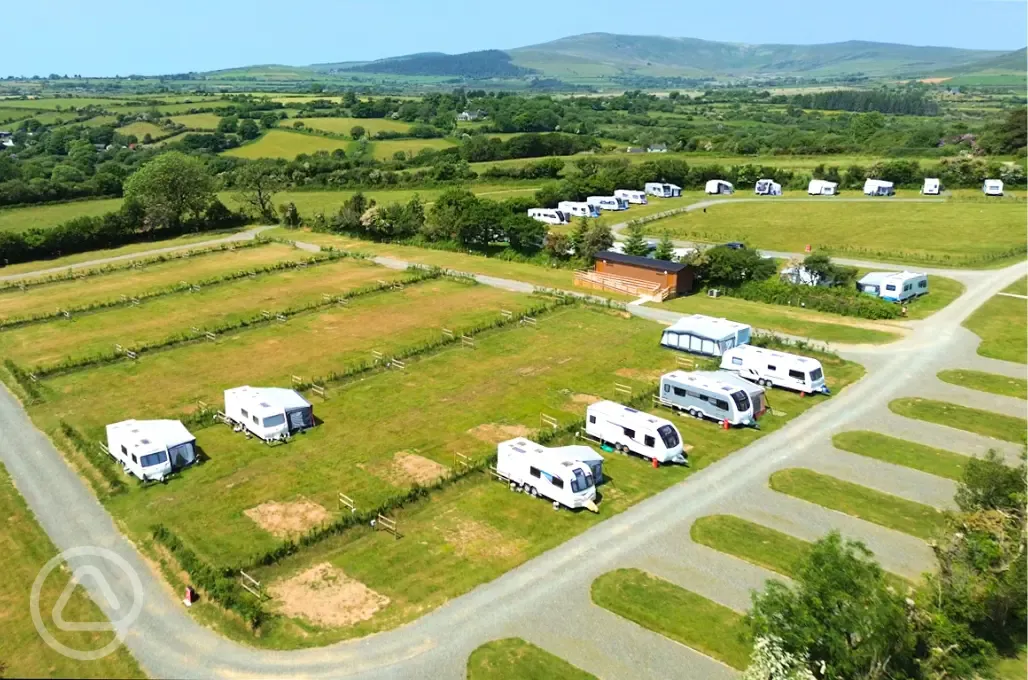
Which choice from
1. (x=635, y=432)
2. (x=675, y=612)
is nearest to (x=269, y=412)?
(x=635, y=432)

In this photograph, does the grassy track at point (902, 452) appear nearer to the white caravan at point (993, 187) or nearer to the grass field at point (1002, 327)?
the grass field at point (1002, 327)

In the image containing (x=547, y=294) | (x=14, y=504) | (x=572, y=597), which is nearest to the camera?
(x=572, y=597)

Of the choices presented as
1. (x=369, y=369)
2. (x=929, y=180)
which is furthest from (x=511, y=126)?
(x=369, y=369)

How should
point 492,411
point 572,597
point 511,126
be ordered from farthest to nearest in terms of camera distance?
point 511,126 → point 492,411 → point 572,597

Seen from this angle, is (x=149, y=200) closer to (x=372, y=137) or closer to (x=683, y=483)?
(x=683, y=483)

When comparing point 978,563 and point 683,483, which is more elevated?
point 978,563
